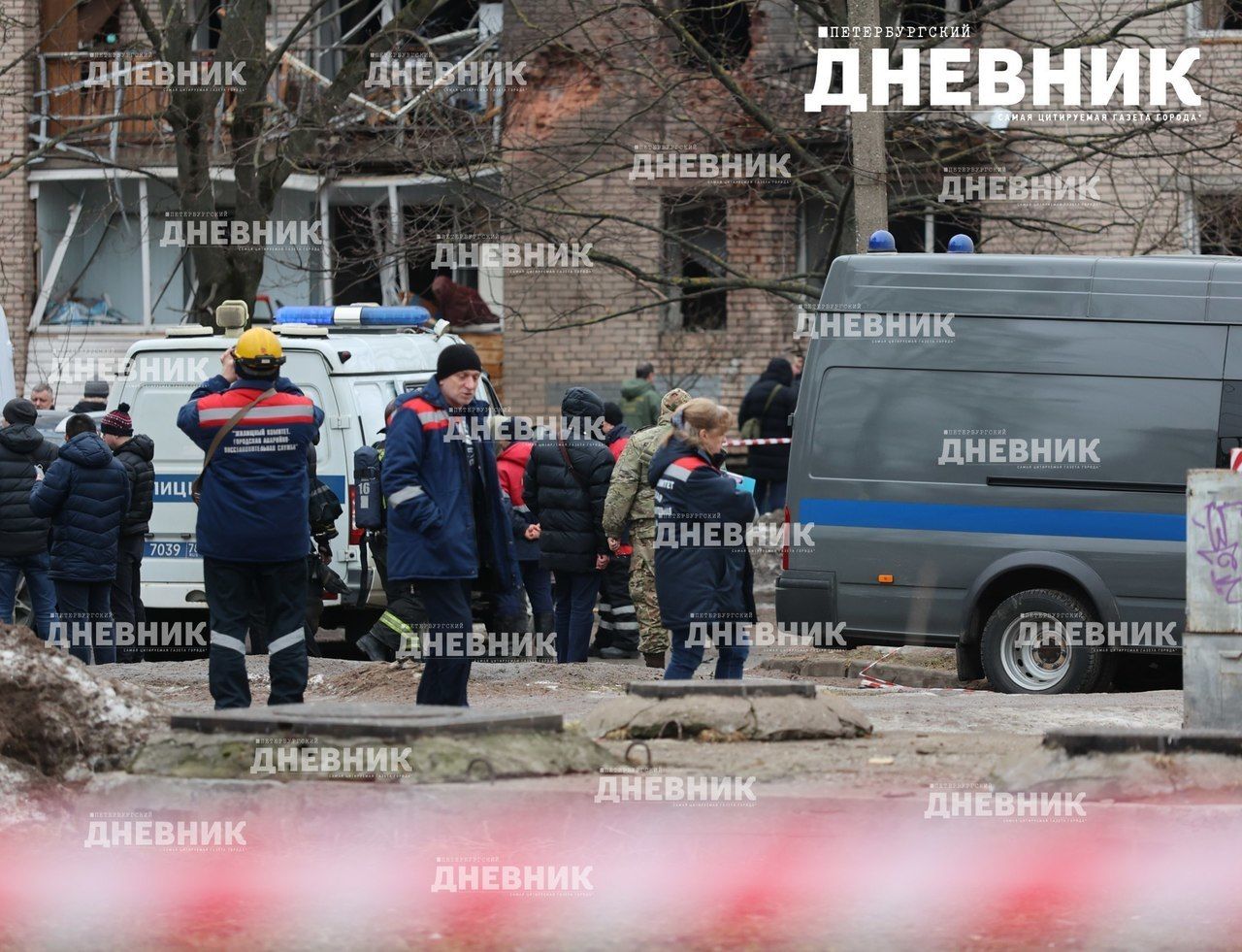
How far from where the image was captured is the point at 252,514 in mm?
8750

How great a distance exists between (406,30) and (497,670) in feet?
30.5

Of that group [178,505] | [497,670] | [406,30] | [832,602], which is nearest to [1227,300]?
[832,602]

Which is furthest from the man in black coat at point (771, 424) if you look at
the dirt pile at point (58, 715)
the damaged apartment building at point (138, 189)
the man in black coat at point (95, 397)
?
the dirt pile at point (58, 715)

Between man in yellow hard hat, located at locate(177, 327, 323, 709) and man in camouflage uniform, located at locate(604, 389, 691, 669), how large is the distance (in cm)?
346

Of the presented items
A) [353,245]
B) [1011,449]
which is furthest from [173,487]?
[353,245]

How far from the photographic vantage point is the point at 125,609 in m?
13.5

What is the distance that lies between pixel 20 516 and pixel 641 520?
4430mm

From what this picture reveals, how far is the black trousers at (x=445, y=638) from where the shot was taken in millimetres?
8664

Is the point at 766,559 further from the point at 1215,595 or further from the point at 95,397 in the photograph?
the point at 1215,595

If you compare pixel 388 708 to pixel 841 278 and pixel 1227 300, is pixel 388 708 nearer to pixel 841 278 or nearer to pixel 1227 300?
pixel 841 278

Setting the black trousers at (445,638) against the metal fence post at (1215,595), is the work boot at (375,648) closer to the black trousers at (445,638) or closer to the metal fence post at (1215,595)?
the black trousers at (445,638)

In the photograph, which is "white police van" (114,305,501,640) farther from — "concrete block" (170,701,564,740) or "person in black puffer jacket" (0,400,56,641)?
"concrete block" (170,701,564,740)

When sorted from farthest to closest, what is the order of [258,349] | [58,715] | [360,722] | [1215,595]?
[258,349]
[1215,595]
[58,715]
[360,722]

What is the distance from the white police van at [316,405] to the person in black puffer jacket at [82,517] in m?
1.23
